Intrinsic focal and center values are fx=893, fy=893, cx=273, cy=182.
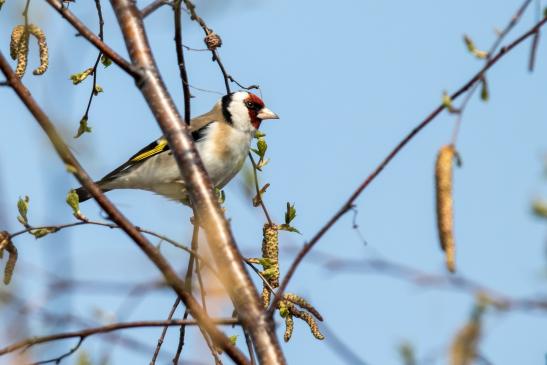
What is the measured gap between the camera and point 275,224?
3682 millimetres

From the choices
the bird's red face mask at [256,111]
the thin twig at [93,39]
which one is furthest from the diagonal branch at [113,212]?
the bird's red face mask at [256,111]

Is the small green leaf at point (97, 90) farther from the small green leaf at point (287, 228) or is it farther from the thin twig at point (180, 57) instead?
the small green leaf at point (287, 228)

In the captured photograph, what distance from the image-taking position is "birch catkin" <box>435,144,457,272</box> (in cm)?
216

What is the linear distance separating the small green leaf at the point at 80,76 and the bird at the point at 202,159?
2.20 metres

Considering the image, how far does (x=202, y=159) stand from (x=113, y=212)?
3.82 metres

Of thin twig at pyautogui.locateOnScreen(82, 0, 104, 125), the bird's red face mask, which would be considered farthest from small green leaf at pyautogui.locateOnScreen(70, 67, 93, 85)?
the bird's red face mask

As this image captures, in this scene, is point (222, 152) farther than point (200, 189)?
Yes

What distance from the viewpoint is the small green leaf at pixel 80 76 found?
13.0ft

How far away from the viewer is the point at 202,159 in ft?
21.7

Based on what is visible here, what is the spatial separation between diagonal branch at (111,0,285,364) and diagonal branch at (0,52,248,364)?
105 mm

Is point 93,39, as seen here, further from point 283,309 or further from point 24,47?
point 283,309

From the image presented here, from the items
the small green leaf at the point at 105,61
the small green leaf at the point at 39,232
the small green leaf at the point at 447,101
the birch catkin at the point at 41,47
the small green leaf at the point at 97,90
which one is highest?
the small green leaf at the point at 105,61

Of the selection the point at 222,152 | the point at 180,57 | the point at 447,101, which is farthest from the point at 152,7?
the point at 222,152

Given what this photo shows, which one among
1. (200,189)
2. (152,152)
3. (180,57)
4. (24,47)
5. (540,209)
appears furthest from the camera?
(152,152)
